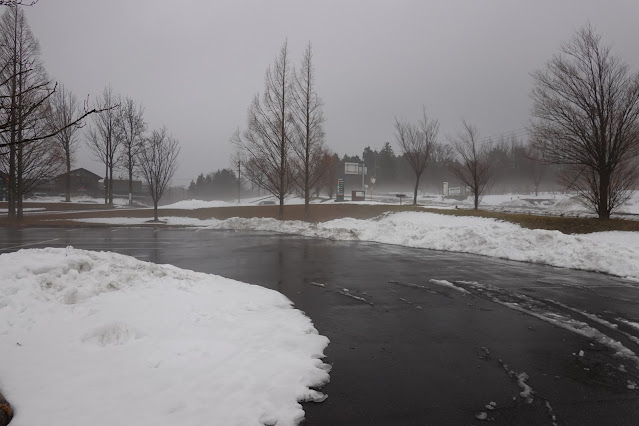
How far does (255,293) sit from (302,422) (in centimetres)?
390

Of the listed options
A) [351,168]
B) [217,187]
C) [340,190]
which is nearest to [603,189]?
[340,190]

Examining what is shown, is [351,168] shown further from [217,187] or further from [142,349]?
[217,187]

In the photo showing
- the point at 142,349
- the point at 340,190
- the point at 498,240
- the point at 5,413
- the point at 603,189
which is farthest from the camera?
the point at 340,190

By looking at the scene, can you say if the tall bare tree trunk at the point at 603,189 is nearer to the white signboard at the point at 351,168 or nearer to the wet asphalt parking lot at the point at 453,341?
the wet asphalt parking lot at the point at 453,341

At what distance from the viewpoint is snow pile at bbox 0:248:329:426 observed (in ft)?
10.0

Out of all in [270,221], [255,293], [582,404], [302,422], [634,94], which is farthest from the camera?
[270,221]

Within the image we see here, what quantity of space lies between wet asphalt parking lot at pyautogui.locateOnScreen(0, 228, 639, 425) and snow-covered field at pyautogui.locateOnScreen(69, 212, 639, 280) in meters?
0.91

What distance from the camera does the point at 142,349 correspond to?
410cm

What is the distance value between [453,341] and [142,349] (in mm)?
3758

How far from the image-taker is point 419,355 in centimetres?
436

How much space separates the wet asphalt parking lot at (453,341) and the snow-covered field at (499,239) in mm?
907

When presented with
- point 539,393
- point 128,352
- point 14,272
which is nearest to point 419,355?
point 539,393

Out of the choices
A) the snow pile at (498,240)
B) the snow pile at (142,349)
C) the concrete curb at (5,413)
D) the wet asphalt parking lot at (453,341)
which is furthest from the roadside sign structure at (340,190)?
the concrete curb at (5,413)

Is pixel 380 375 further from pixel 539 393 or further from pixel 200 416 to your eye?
pixel 200 416
